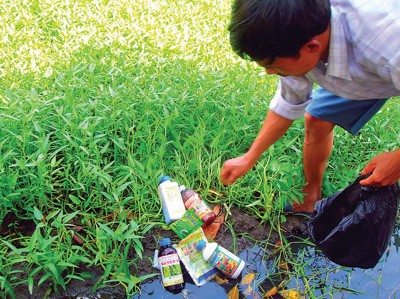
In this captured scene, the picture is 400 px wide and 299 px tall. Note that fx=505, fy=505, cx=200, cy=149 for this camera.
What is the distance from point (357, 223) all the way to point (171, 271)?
939 millimetres

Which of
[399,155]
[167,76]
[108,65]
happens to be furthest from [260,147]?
[108,65]

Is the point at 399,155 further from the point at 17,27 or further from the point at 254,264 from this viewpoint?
the point at 17,27

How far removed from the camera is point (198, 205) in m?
2.82

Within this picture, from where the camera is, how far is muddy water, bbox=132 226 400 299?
2.55 metres

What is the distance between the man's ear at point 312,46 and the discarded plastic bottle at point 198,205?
3.79ft

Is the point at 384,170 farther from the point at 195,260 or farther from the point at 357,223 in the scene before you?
the point at 195,260

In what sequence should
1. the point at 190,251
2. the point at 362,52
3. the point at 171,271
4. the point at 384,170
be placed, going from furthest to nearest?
the point at 190,251 → the point at 171,271 → the point at 384,170 → the point at 362,52

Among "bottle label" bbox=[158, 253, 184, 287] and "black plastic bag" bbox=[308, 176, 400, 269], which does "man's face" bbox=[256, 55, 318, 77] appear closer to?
"black plastic bag" bbox=[308, 176, 400, 269]

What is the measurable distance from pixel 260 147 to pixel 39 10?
3.14 metres

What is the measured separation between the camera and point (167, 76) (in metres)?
3.65

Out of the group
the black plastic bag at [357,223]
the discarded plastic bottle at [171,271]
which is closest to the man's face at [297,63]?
the black plastic bag at [357,223]

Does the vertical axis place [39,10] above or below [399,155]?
below

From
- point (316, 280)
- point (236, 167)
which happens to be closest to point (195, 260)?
point (236, 167)

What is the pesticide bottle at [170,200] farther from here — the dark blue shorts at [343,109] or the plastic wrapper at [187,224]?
the dark blue shorts at [343,109]
